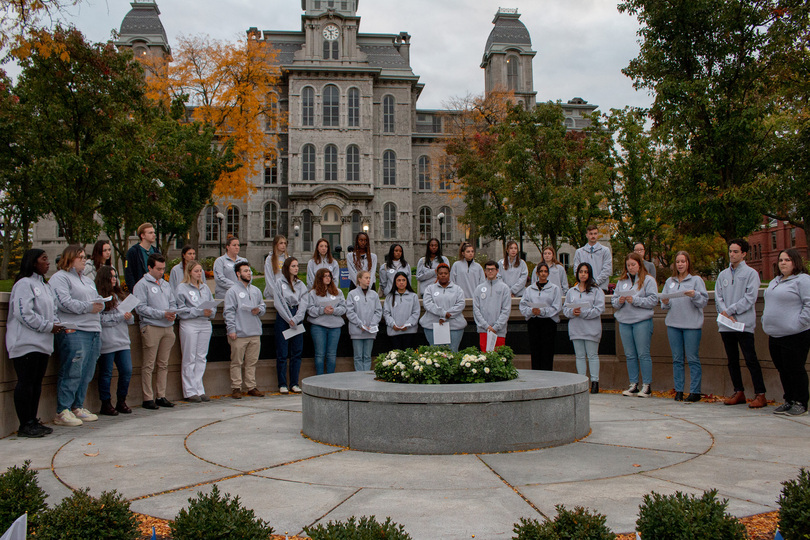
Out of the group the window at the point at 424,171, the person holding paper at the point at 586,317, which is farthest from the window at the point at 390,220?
the person holding paper at the point at 586,317

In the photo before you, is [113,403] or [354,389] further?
[113,403]

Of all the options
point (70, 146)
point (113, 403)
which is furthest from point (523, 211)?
point (113, 403)

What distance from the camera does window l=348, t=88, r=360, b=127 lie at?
5088 cm

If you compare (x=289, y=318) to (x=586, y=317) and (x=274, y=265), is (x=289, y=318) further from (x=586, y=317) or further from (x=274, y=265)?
(x=586, y=317)

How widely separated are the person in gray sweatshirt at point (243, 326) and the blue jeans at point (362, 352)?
62.9 inches

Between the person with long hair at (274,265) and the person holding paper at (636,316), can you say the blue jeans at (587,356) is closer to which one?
the person holding paper at (636,316)

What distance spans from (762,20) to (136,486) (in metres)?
21.2

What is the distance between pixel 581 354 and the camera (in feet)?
33.0

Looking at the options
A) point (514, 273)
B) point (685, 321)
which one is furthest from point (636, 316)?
point (514, 273)

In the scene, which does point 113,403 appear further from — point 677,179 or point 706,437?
point 677,179

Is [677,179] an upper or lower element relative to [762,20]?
lower

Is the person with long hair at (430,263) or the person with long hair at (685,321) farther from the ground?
the person with long hair at (430,263)

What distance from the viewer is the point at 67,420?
24.9 ft

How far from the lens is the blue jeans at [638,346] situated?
974 cm
